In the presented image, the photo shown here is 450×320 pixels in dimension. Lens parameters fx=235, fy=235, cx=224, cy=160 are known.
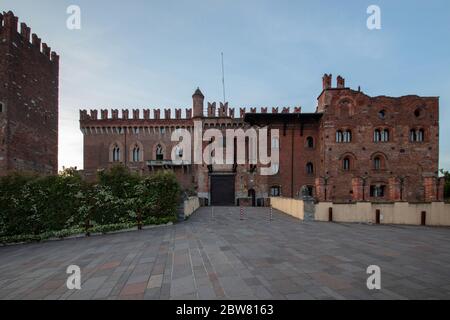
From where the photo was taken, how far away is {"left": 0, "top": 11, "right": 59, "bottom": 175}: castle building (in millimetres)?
20344

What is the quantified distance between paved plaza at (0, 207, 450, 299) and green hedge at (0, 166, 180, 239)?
205 centimetres

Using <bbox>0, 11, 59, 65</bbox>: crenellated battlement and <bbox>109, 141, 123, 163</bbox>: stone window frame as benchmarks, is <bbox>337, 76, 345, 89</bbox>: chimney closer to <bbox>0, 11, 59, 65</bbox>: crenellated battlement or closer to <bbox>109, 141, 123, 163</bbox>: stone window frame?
<bbox>109, 141, 123, 163</bbox>: stone window frame

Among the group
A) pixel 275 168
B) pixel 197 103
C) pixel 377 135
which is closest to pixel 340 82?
pixel 377 135

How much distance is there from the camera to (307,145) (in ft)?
90.4

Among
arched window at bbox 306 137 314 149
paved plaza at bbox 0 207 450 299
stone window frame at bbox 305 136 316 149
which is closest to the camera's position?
paved plaza at bbox 0 207 450 299

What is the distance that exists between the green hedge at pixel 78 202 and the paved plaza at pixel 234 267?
2.05 m

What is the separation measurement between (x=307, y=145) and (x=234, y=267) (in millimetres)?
24467

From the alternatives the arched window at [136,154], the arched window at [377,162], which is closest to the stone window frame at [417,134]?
the arched window at [377,162]

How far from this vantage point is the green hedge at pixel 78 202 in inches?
422

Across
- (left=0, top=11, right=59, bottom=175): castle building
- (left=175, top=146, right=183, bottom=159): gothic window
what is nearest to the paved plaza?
(left=0, top=11, right=59, bottom=175): castle building

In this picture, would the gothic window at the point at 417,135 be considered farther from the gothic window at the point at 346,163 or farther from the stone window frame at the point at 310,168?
the stone window frame at the point at 310,168

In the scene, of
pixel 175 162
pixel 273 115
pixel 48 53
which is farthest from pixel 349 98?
pixel 48 53

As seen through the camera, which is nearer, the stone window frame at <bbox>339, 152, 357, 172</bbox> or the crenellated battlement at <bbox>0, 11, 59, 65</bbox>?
the crenellated battlement at <bbox>0, 11, 59, 65</bbox>
